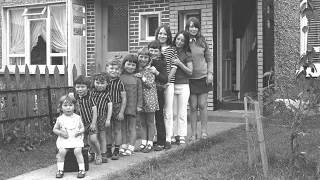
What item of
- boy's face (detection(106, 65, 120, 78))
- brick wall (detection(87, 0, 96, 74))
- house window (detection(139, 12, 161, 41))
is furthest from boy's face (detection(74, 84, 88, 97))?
brick wall (detection(87, 0, 96, 74))

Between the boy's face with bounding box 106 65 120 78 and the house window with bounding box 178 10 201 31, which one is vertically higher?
the house window with bounding box 178 10 201 31

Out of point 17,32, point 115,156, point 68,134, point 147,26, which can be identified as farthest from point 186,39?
point 17,32

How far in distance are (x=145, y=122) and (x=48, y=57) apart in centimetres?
630

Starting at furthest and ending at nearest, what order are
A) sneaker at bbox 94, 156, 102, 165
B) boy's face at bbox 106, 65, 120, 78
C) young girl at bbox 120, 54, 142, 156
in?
young girl at bbox 120, 54, 142, 156, boy's face at bbox 106, 65, 120, 78, sneaker at bbox 94, 156, 102, 165

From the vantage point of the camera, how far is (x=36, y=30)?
1210 centimetres

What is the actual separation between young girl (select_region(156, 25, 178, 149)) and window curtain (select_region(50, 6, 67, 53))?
5.93 metres

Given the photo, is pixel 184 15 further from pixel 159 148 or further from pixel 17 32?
pixel 159 148

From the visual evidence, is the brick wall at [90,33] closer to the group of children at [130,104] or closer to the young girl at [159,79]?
the group of children at [130,104]

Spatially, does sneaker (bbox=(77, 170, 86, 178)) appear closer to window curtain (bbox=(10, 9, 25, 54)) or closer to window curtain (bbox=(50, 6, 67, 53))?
window curtain (bbox=(50, 6, 67, 53))

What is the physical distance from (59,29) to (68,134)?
7292 mm

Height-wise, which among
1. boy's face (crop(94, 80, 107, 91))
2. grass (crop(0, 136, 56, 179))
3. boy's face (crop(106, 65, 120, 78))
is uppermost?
boy's face (crop(106, 65, 120, 78))

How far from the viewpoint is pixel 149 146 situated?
19.9ft

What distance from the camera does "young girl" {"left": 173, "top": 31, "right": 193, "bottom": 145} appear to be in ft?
20.5

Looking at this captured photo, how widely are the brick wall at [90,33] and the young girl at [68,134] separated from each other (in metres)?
6.39
